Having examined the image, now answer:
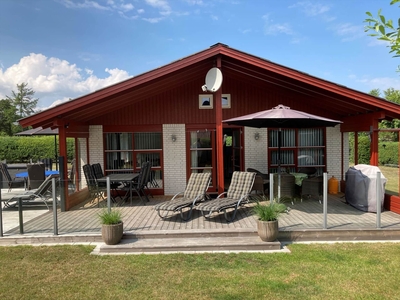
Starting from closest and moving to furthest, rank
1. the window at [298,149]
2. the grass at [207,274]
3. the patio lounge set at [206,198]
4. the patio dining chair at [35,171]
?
1. the grass at [207,274]
2. the patio lounge set at [206,198]
3. the window at [298,149]
4. the patio dining chair at [35,171]

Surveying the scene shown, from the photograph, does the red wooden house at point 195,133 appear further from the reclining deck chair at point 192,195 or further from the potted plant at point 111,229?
the potted plant at point 111,229

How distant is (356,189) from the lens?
7234mm

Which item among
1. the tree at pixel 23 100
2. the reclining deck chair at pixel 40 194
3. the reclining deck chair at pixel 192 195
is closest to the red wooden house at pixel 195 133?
the reclining deck chair at pixel 40 194

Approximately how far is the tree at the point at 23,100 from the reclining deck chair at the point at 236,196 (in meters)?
48.9

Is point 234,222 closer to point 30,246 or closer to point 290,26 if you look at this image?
point 30,246

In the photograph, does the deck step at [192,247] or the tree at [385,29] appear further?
the deck step at [192,247]

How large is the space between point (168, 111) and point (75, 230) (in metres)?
4.82

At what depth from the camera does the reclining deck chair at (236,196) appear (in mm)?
6313

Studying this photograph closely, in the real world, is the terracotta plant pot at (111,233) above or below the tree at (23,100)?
below

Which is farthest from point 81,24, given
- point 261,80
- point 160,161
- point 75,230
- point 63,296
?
point 63,296

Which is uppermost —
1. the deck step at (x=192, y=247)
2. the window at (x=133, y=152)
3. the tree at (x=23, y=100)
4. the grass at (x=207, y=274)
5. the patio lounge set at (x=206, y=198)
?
the tree at (x=23, y=100)

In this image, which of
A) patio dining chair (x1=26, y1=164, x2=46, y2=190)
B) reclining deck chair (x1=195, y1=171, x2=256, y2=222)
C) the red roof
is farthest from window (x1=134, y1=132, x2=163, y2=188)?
patio dining chair (x1=26, y1=164, x2=46, y2=190)

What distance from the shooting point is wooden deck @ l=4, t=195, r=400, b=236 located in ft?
18.7

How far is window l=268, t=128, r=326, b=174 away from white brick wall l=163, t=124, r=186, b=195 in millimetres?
2911
